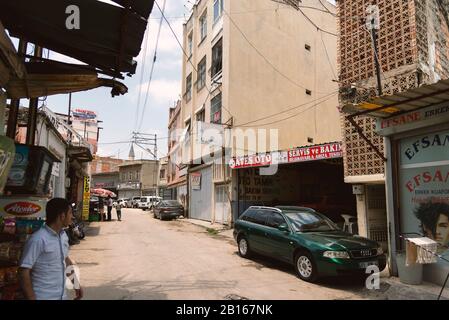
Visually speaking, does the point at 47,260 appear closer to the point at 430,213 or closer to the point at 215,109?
the point at 430,213

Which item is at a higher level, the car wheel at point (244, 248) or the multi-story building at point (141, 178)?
the multi-story building at point (141, 178)

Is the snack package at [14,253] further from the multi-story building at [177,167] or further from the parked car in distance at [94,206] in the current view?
the multi-story building at [177,167]

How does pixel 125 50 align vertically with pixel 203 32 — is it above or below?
below

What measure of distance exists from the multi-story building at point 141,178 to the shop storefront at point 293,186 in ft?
134

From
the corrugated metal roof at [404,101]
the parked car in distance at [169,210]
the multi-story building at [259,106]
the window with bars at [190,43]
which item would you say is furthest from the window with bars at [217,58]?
the corrugated metal roof at [404,101]

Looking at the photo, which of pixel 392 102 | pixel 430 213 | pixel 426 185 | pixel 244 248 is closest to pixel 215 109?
pixel 244 248

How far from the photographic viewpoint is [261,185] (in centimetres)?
2069

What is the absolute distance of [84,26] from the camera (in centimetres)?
498

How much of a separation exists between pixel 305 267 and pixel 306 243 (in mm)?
553

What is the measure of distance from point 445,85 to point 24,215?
822cm

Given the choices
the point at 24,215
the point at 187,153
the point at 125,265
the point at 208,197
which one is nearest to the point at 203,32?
the point at 187,153

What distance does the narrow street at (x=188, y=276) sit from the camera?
6.86 meters

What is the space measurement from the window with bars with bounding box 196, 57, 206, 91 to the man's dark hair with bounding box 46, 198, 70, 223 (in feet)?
75.2
